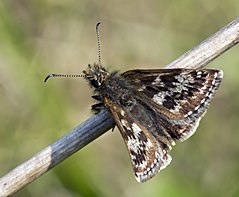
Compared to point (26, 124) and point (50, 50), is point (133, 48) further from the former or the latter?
point (26, 124)

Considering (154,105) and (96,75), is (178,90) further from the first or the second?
(96,75)

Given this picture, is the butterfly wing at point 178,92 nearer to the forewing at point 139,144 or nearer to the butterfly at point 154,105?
the butterfly at point 154,105

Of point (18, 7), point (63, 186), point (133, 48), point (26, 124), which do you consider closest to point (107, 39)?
point (133, 48)

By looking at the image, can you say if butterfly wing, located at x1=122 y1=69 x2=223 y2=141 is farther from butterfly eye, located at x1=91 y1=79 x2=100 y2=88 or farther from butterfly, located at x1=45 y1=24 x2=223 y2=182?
butterfly eye, located at x1=91 y1=79 x2=100 y2=88

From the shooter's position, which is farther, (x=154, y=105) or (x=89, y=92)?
(x=89, y=92)

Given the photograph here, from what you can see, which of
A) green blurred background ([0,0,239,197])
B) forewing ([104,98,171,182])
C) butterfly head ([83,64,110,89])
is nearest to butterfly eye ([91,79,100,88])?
butterfly head ([83,64,110,89])

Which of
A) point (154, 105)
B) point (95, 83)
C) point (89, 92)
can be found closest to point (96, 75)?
point (95, 83)
